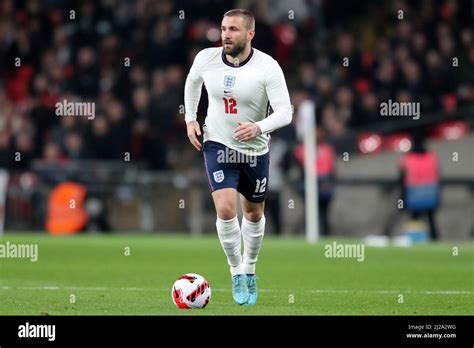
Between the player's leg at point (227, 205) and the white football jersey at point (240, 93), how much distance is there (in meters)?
0.18

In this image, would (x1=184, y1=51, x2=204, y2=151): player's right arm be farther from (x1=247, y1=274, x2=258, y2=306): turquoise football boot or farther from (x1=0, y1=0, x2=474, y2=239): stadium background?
(x1=0, y1=0, x2=474, y2=239): stadium background

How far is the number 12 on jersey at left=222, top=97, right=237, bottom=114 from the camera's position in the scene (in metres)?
11.7

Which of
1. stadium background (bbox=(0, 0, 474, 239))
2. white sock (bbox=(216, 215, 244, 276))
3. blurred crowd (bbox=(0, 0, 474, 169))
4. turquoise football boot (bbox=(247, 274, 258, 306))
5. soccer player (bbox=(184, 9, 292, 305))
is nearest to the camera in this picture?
soccer player (bbox=(184, 9, 292, 305))

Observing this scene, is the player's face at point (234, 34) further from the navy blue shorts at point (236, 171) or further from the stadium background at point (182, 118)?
the stadium background at point (182, 118)

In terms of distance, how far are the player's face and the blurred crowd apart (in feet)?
42.3

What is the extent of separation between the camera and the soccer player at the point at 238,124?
11.5 m

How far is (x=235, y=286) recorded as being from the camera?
463 inches

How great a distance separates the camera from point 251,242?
39.3 ft

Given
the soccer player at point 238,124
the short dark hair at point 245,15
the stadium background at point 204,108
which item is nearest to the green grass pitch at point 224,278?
the soccer player at point 238,124

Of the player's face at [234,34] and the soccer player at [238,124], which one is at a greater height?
the player's face at [234,34]

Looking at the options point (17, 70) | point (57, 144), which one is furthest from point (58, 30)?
point (57, 144)

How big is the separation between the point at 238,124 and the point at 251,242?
1.25m

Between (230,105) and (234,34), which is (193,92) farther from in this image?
(234,34)

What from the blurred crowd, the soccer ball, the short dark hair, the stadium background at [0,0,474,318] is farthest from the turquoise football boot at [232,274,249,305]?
the blurred crowd
